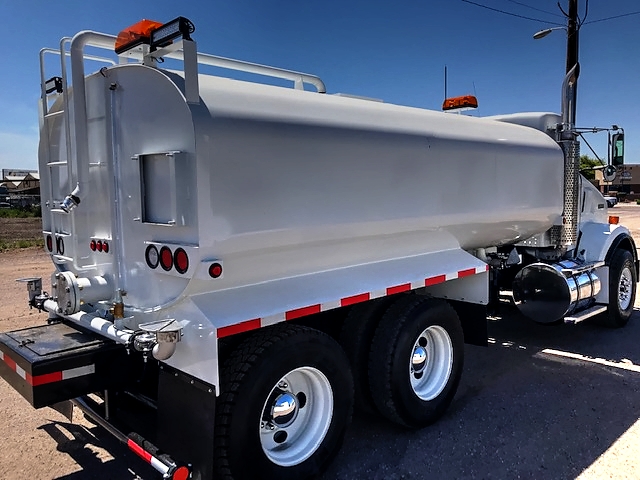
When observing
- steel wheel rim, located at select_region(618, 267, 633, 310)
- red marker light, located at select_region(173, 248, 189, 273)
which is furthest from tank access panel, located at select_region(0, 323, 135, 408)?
steel wheel rim, located at select_region(618, 267, 633, 310)

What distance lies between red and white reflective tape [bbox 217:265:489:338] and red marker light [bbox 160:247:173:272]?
505mm

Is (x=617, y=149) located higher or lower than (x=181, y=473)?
higher

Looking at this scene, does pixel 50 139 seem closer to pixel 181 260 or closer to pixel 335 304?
pixel 181 260

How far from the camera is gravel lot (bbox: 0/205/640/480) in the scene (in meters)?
3.72

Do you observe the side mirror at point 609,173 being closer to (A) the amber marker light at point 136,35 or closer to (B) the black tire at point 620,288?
(B) the black tire at point 620,288

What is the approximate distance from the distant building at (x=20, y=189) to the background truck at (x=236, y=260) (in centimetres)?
2846

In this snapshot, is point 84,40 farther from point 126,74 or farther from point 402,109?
point 402,109

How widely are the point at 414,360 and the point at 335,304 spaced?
113cm

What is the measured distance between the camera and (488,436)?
4.21 meters

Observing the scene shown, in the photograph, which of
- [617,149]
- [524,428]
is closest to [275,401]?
[524,428]

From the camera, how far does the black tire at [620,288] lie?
7.06 m

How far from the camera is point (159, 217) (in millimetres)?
3156

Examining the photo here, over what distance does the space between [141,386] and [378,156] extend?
2.33 metres

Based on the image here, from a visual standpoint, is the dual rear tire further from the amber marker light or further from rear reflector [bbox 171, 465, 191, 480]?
the amber marker light
